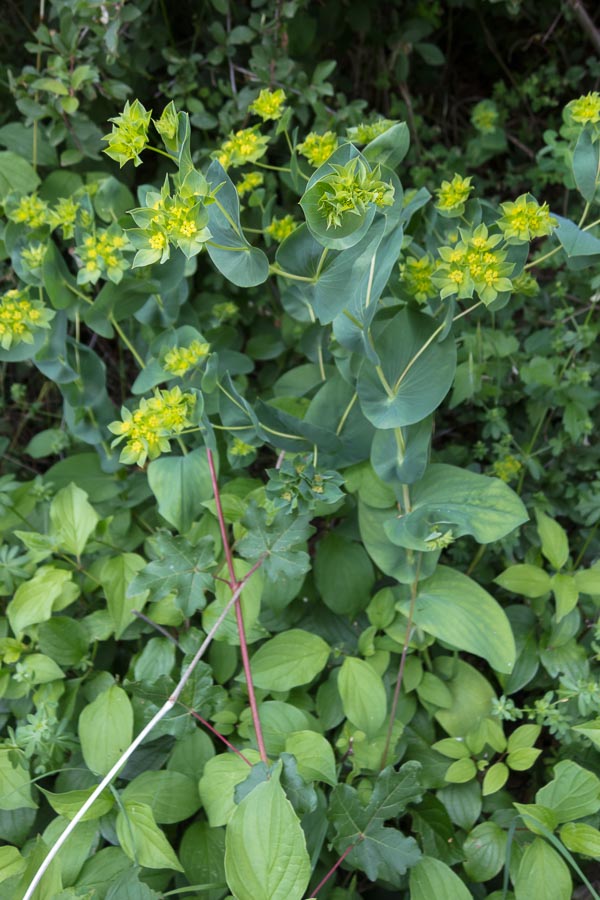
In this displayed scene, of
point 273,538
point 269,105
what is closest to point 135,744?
point 273,538

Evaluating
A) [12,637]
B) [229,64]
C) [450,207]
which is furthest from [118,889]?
[229,64]

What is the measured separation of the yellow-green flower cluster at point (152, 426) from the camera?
3.30 ft

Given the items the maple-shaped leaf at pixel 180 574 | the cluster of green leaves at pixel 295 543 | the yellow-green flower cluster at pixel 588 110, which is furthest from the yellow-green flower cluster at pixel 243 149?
the maple-shaped leaf at pixel 180 574

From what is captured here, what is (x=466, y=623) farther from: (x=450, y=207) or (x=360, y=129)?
(x=360, y=129)

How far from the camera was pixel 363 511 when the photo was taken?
122 centimetres

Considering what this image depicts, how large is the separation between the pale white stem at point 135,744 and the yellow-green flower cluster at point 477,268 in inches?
19.0

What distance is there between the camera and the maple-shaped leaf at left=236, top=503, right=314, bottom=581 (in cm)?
107

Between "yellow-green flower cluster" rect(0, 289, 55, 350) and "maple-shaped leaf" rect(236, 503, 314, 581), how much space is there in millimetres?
471

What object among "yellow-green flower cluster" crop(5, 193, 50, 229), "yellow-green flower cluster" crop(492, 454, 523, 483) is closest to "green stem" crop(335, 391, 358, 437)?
"yellow-green flower cluster" crop(492, 454, 523, 483)

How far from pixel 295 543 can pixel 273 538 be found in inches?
1.3

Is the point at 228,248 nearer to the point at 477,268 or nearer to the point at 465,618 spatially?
the point at 477,268

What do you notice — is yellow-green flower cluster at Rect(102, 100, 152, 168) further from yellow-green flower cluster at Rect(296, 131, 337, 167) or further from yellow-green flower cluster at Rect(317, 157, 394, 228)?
yellow-green flower cluster at Rect(296, 131, 337, 167)

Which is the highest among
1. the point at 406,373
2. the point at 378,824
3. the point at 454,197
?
the point at 454,197

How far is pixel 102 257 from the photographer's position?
119 cm
